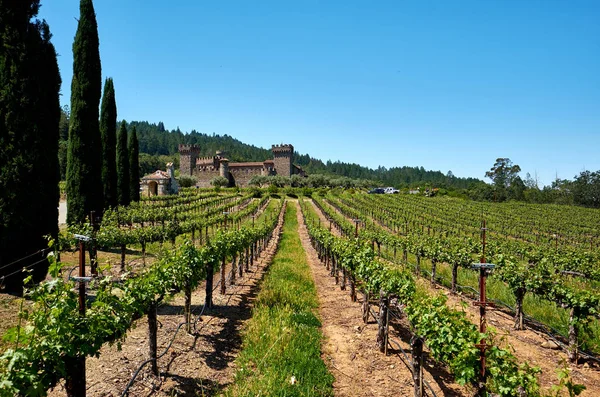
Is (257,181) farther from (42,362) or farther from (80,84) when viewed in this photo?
(42,362)

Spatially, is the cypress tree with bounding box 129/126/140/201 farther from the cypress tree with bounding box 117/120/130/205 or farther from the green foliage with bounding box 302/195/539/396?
the green foliage with bounding box 302/195/539/396

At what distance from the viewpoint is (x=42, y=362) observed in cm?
350

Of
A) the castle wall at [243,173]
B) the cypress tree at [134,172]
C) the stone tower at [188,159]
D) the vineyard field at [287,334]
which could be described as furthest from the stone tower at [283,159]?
the vineyard field at [287,334]

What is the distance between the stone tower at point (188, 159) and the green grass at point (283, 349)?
8974 cm

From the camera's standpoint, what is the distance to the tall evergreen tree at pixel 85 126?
17375 millimetres

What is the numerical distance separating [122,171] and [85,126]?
13.8 metres

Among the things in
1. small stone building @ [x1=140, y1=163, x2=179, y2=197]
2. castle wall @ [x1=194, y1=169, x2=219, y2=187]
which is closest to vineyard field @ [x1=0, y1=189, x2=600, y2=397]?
small stone building @ [x1=140, y1=163, x2=179, y2=197]

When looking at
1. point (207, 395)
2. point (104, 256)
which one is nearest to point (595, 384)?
point (207, 395)

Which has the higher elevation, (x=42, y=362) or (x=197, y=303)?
(x=42, y=362)

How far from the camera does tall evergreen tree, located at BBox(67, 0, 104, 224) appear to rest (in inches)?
684

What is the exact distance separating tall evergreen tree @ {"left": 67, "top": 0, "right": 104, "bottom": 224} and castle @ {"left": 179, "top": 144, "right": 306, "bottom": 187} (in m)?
72.8

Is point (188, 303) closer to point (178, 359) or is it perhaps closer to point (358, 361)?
point (178, 359)

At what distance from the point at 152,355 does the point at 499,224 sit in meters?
43.4

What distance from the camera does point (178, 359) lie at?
6449 millimetres
